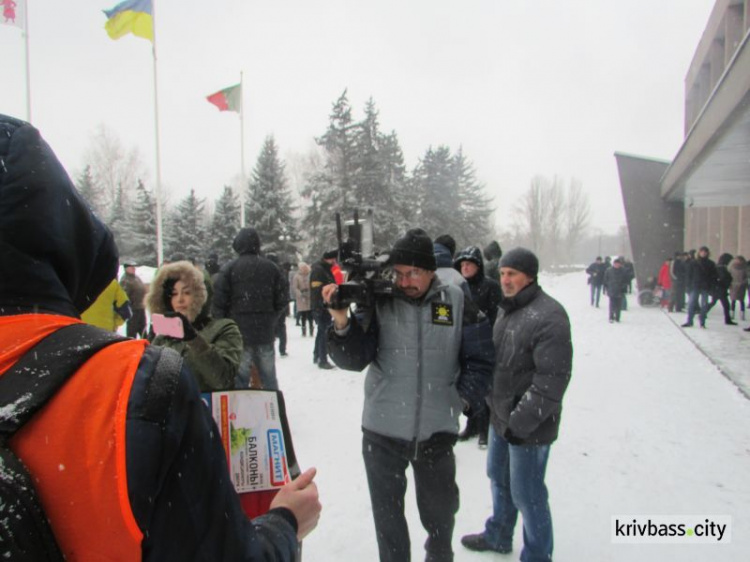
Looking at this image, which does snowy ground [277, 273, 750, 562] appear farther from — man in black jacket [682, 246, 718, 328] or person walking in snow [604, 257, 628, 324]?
person walking in snow [604, 257, 628, 324]

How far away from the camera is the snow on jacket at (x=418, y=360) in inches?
108

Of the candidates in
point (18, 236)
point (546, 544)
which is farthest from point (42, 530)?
point (546, 544)

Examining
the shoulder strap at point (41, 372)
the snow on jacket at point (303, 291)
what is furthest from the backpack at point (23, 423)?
the snow on jacket at point (303, 291)

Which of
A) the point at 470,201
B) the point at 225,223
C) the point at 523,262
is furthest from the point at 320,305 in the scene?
the point at 470,201

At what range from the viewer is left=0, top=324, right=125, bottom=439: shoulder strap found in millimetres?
714

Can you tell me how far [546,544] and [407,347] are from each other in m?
1.58

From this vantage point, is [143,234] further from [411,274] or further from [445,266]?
[411,274]

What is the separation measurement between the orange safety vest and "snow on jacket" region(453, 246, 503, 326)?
4.52m

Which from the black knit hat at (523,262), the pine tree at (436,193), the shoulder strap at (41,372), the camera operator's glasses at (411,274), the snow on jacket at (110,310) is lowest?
the snow on jacket at (110,310)

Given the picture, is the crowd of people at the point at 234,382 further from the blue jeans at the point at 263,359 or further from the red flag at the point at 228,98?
the red flag at the point at 228,98

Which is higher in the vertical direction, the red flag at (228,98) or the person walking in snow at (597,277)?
the red flag at (228,98)

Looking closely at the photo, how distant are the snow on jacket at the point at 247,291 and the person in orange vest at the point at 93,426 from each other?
480 cm

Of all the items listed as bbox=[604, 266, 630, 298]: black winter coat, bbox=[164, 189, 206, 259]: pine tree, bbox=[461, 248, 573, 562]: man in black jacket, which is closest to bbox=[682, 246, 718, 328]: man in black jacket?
bbox=[604, 266, 630, 298]: black winter coat

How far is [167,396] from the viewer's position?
2.66ft
